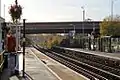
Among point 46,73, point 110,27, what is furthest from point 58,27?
point 46,73

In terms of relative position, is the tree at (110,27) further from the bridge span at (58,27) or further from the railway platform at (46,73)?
the railway platform at (46,73)

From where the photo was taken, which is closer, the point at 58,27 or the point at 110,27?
the point at 110,27

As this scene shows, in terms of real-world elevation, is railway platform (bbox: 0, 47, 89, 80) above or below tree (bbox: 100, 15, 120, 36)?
below

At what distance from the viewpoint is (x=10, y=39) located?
17625 millimetres

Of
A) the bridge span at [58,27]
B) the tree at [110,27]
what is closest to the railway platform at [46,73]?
the tree at [110,27]

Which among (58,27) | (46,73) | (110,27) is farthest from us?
(58,27)

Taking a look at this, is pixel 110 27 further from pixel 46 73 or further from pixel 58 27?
pixel 46 73

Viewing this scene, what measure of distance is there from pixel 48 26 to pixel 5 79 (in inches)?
3873

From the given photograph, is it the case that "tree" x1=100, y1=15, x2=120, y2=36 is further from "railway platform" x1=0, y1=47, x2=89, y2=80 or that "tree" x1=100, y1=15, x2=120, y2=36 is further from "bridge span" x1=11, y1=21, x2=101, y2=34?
"railway platform" x1=0, y1=47, x2=89, y2=80

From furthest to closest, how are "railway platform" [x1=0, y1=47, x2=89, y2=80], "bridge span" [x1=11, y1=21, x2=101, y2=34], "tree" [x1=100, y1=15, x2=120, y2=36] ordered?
"bridge span" [x1=11, y1=21, x2=101, y2=34] → "tree" [x1=100, y1=15, x2=120, y2=36] → "railway platform" [x1=0, y1=47, x2=89, y2=80]

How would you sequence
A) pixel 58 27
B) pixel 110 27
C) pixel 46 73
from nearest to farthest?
pixel 46 73, pixel 110 27, pixel 58 27

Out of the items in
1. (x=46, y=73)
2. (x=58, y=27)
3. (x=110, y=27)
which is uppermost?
(x=58, y=27)

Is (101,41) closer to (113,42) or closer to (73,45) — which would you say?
(113,42)

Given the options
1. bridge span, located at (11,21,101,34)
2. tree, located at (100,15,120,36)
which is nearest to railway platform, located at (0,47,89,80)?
tree, located at (100,15,120,36)
